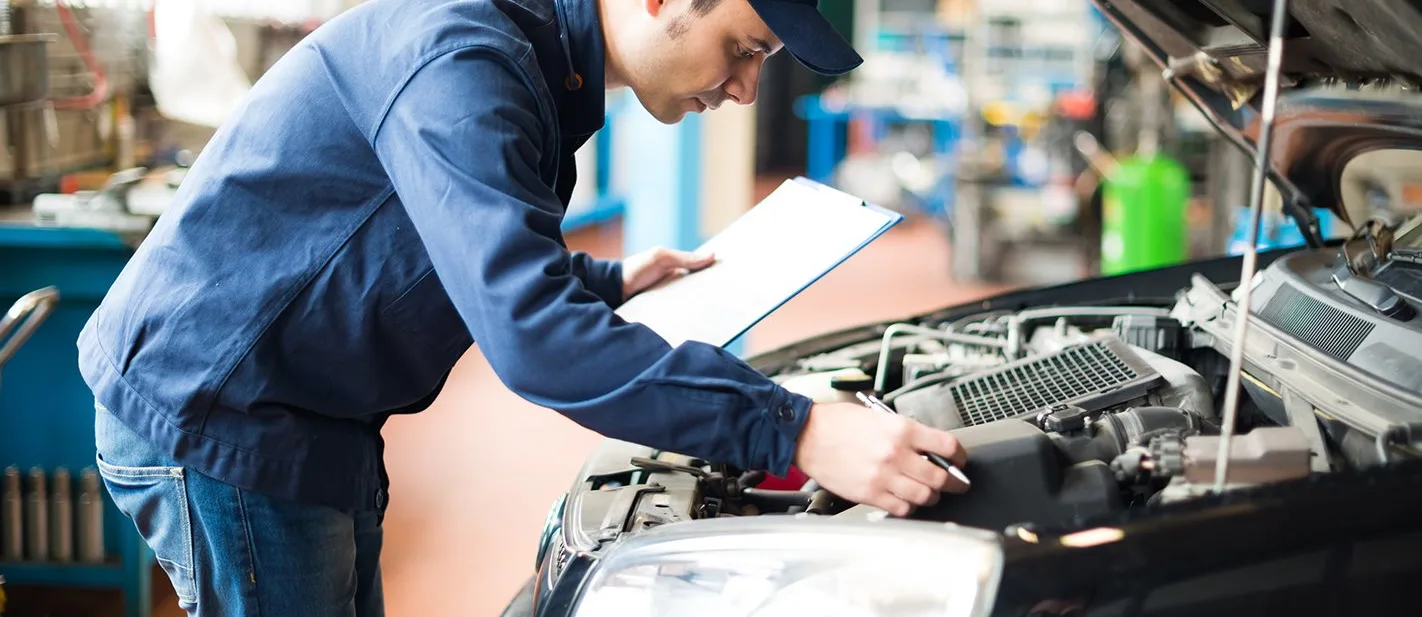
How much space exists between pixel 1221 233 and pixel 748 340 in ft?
9.20

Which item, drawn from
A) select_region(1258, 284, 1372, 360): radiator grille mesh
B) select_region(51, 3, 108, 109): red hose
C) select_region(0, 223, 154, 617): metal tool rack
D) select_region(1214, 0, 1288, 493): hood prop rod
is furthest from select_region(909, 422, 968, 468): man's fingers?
select_region(51, 3, 108, 109): red hose

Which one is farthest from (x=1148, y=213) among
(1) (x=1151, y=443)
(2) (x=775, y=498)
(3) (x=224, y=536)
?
(3) (x=224, y=536)

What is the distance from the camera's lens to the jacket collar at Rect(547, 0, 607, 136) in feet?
4.61

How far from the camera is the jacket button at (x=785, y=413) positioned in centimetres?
118

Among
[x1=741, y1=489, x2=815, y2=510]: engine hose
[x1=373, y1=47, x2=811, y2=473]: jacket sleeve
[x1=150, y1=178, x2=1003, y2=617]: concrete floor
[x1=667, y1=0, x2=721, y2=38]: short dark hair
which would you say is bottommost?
[x1=150, y1=178, x2=1003, y2=617]: concrete floor

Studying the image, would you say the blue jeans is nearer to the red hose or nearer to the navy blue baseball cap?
the navy blue baseball cap

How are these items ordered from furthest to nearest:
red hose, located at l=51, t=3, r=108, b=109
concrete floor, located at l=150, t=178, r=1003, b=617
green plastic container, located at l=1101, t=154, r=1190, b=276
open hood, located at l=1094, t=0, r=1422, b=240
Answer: green plastic container, located at l=1101, t=154, r=1190, b=276
red hose, located at l=51, t=3, r=108, b=109
concrete floor, located at l=150, t=178, r=1003, b=617
open hood, located at l=1094, t=0, r=1422, b=240

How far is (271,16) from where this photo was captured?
5.11 metres

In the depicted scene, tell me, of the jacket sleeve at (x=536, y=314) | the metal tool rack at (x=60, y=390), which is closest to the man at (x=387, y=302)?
the jacket sleeve at (x=536, y=314)

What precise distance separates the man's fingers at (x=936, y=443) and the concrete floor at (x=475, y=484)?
6.46 ft

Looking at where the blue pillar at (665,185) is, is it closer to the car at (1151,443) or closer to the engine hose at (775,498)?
the car at (1151,443)

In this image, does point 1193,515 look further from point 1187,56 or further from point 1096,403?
point 1187,56

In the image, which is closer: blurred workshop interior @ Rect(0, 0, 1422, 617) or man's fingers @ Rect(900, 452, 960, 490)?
man's fingers @ Rect(900, 452, 960, 490)

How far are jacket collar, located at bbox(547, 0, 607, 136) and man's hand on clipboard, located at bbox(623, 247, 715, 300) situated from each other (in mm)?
425
